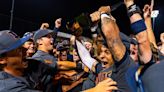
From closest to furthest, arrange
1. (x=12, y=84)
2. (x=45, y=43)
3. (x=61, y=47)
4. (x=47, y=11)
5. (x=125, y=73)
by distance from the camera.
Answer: (x=12, y=84) < (x=125, y=73) < (x=45, y=43) < (x=61, y=47) < (x=47, y=11)

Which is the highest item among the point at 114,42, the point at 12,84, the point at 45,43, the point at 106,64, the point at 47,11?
the point at 47,11

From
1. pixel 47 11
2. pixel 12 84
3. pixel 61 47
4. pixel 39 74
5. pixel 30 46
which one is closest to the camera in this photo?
pixel 12 84

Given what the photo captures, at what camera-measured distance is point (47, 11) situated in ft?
33.2

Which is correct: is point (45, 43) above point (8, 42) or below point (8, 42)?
above

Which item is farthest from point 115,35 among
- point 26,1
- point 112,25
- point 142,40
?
point 26,1

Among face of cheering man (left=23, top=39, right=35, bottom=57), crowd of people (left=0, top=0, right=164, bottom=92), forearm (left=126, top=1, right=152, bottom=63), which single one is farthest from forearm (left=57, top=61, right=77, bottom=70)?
forearm (left=126, top=1, right=152, bottom=63)

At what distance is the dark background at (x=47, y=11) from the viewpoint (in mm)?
8984

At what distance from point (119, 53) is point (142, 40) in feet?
1.13

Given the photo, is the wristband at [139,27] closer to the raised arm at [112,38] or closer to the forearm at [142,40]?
the forearm at [142,40]

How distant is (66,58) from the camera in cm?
530

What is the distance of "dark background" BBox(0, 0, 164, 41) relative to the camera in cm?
898

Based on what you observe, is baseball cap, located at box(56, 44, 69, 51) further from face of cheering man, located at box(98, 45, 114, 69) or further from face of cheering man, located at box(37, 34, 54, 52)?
face of cheering man, located at box(98, 45, 114, 69)

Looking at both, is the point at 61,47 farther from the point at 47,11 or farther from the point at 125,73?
the point at 47,11

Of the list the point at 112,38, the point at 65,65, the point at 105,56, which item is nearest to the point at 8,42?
the point at 112,38
